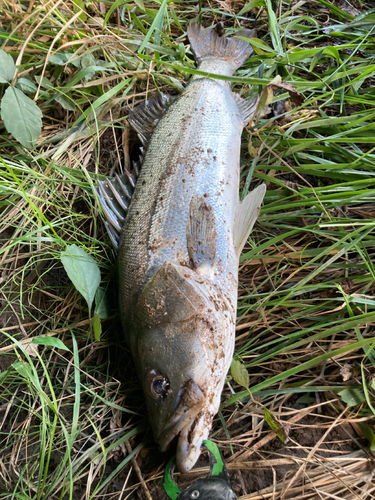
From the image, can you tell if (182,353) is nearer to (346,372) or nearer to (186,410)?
(186,410)

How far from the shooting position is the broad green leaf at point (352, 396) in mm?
2092

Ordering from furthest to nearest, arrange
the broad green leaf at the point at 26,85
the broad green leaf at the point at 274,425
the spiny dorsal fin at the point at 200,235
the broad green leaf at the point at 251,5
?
the broad green leaf at the point at 251,5 < the broad green leaf at the point at 26,85 < the spiny dorsal fin at the point at 200,235 < the broad green leaf at the point at 274,425

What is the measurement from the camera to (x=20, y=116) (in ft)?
7.61

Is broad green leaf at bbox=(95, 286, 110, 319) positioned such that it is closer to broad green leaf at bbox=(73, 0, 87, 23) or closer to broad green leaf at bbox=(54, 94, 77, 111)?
broad green leaf at bbox=(54, 94, 77, 111)

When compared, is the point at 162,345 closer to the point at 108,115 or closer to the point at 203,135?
the point at 203,135

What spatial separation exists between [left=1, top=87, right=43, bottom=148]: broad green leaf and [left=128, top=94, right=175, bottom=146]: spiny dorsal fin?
69 centimetres

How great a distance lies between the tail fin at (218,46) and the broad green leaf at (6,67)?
1421 millimetres

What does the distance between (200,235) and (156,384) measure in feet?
2.80

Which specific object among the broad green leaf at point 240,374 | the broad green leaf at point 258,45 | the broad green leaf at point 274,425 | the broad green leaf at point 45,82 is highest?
the broad green leaf at point 45,82

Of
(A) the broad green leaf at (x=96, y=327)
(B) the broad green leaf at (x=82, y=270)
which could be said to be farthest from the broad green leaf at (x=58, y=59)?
(A) the broad green leaf at (x=96, y=327)

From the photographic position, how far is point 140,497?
75.4 inches

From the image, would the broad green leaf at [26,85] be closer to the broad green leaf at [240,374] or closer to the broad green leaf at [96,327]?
the broad green leaf at [96,327]

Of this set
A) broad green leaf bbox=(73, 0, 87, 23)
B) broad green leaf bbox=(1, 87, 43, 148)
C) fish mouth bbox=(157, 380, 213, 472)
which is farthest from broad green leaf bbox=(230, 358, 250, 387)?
broad green leaf bbox=(73, 0, 87, 23)

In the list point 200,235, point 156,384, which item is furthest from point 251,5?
point 156,384
